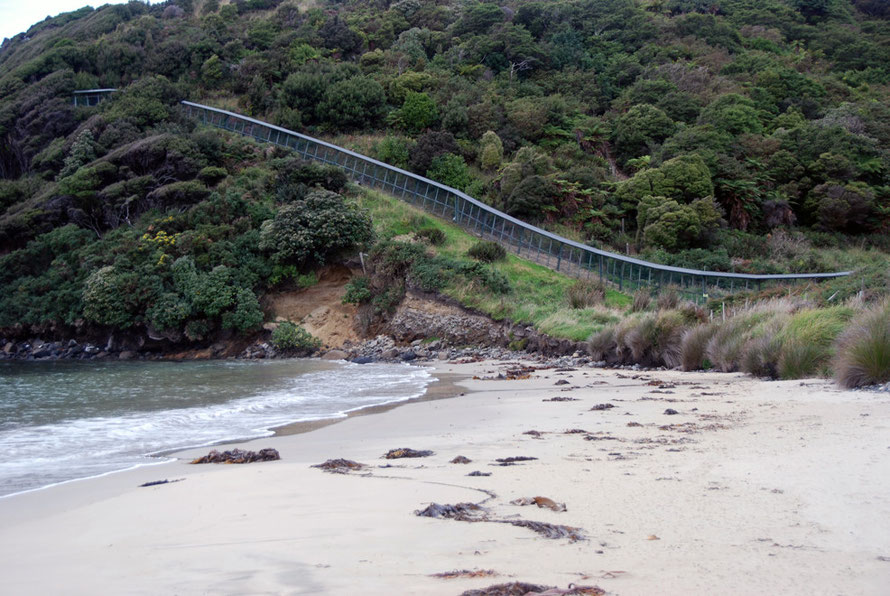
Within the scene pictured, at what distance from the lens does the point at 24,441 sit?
844 centimetres

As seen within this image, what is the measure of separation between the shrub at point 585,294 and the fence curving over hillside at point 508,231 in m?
2.41

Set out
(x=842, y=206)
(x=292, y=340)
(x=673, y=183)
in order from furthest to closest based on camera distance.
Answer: (x=842, y=206), (x=673, y=183), (x=292, y=340)

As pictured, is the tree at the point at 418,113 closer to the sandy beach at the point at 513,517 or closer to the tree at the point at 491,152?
the tree at the point at 491,152

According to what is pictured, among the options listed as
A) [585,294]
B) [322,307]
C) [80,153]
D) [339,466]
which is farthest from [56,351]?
[339,466]

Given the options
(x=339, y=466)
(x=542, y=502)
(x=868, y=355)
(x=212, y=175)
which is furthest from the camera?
(x=212, y=175)

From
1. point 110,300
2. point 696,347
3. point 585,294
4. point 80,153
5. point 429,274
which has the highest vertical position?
point 80,153

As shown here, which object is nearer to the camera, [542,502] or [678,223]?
[542,502]

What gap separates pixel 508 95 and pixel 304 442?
165 ft

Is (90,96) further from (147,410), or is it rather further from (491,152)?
(147,410)

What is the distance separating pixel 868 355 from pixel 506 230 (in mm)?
29319

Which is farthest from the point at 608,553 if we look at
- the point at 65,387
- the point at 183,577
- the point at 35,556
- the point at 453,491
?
the point at 65,387

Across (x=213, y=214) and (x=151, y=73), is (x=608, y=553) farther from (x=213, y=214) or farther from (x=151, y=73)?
(x=151, y=73)

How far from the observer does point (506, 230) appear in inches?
1458

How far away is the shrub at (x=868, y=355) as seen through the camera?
7.98 m
